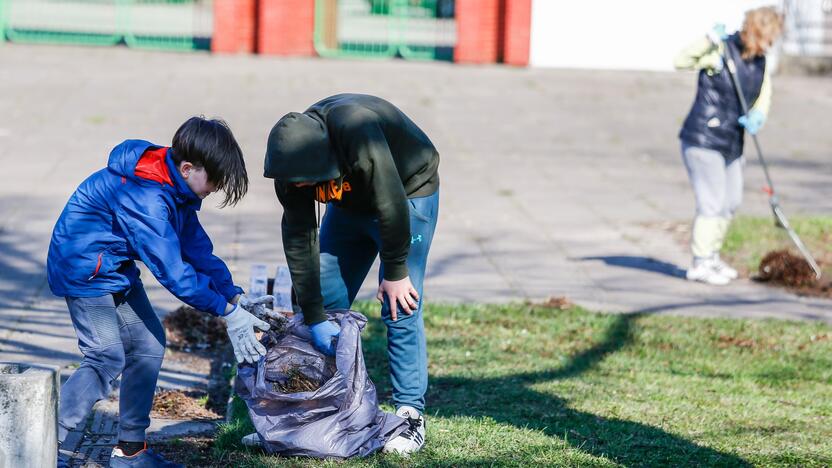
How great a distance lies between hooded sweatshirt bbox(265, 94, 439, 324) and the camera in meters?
3.94

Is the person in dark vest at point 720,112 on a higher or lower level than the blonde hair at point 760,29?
lower

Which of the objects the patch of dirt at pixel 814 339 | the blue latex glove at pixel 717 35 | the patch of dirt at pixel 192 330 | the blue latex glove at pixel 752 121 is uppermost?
the blue latex glove at pixel 717 35

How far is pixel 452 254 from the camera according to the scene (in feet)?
29.5

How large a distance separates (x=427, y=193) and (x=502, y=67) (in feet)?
51.5

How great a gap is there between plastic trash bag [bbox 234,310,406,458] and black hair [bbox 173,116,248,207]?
0.77 meters

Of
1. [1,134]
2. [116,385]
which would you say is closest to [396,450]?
[116,385]

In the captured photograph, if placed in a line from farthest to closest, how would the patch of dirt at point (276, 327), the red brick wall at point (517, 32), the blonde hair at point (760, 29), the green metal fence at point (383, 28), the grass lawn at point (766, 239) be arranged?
the green metal fence at point (383, 28) → the red brick wall at point (517, 32) → the grass lawn at point (766, 239) → the blonde hair at point (760, 29) → the patch of dirt at point (276, 327)

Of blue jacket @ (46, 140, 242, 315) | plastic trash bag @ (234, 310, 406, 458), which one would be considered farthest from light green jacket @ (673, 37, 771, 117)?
blue jacket @ (46, 140, 242, 315)

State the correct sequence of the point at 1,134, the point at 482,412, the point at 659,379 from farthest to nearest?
the point at 1,134, the point at 659,379, the point at 482,412

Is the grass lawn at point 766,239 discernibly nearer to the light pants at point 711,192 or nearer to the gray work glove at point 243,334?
the light pants at point 711,192

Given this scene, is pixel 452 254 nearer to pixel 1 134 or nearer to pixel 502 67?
pixel 1 134

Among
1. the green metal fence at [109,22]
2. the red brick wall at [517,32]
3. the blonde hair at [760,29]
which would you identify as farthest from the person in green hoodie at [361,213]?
the green metal fence at [109,22]

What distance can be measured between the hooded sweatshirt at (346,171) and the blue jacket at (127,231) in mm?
363

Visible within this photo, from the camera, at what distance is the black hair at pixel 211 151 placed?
3.93 metres
